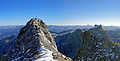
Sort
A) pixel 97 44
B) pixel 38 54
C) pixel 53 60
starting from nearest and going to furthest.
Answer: pixel 53 60
pixel 38 54
pixel 97 44

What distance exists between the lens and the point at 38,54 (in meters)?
7.95

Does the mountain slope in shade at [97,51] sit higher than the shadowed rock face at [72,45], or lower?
higher

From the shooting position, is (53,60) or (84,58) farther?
(84,58)

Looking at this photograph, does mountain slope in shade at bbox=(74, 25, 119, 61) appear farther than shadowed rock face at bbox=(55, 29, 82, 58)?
No

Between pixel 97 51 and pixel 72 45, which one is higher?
pixel 97 51

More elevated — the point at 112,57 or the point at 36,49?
the point at 36,49

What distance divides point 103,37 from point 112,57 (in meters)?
6.82

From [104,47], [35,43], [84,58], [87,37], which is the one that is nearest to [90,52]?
[84,58]

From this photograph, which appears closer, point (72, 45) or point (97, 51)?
point (97, 51)

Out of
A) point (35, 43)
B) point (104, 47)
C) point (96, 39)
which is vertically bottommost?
point (104, 47)

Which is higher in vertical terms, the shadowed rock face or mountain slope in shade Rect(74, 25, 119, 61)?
mountain slope in shade Rect(74, 25, 119, 61)

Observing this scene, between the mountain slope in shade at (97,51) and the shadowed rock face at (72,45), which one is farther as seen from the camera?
the shadowed rock face at (72,45)

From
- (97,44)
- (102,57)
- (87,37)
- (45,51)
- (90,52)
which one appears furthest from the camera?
(87,37)

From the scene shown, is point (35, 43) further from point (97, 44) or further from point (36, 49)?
point (97, 44)
